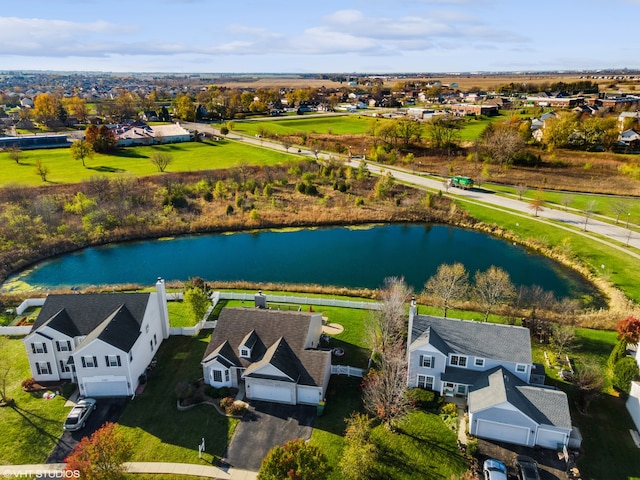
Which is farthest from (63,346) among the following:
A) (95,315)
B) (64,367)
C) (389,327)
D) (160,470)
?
(389,327)

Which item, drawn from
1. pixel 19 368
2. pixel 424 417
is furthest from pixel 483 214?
pixel 19 368

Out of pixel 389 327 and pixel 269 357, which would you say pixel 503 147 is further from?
pixel 269 357

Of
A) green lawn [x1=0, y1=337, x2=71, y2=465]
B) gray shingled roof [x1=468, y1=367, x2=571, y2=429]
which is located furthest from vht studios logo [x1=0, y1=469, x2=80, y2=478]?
gray shingled roof [x1=468, y1=367, x2=571, y2=429]

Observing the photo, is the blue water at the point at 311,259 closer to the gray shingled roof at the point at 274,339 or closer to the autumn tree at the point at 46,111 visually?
the gray shingled roof at the point at 274,339

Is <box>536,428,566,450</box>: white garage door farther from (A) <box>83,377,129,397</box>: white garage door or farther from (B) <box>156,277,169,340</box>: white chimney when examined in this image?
(B) <box>156,277,169,340</box>: white chimney

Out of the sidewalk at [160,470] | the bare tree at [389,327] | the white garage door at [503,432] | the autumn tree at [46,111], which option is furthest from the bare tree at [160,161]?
the white garage door at [503,432]

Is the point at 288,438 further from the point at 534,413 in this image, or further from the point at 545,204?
the point at 545,204
